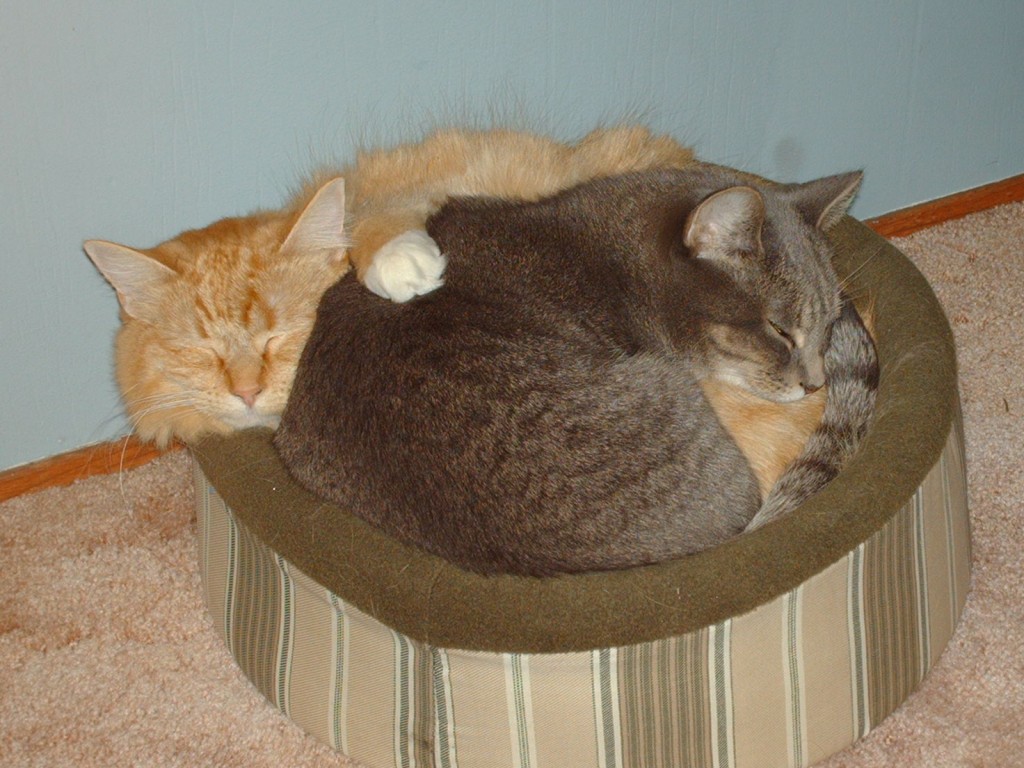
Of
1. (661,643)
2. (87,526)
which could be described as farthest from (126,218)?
(661,643)

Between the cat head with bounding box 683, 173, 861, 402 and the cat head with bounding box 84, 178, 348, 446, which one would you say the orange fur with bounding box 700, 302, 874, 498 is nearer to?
the cat head with bounding box 683, 173, 861, 402

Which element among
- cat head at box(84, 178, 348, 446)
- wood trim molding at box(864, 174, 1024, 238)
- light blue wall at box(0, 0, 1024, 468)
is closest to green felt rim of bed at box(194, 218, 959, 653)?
cat head at box(84, 178, 348, 446)

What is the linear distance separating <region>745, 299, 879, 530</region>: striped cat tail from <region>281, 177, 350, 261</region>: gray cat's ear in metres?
0.82

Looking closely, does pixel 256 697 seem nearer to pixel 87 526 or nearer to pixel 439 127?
pixel 87 526

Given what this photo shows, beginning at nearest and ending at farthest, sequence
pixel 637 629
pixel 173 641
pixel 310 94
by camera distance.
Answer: pixel 637 629 → pixel 173 641 → pixel 310 94

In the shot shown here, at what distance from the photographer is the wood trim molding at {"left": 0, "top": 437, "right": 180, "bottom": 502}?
2.47 metres

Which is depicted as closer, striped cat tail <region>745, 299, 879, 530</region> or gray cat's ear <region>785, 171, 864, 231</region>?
striped cat tail <region>745, 299, 879, 530</region>

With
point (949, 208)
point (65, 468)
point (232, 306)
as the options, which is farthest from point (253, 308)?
point (949, 208)

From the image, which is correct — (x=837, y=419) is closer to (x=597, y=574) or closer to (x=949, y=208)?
(x=597, y=574)

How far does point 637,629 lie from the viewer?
5.03 feet

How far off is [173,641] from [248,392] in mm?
600

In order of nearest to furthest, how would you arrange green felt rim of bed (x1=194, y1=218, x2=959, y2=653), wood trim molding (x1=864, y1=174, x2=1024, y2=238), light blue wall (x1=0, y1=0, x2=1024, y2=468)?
1. green felt rim of bed (x1=194, y1=218, x2=959, y2=653)
2. light blue wall (x1=0, y1=0, x2=1024, y2=468)
3. wood trim molding (x1=864, y1=174, x2=1024, y2=238)

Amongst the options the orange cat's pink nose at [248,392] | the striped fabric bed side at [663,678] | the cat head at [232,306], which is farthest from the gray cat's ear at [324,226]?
the striped fabric bed side at [663,678]

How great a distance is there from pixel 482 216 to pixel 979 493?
119cm
